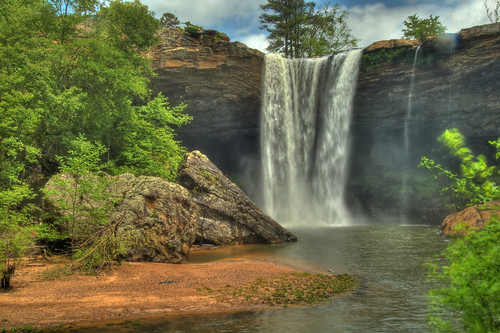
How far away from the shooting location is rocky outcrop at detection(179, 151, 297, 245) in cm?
1648

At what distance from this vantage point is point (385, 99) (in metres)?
27.1

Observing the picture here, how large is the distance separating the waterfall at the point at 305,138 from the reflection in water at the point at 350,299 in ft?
41.8

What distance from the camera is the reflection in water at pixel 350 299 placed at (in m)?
6.29

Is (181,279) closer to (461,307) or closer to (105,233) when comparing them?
(105,233)

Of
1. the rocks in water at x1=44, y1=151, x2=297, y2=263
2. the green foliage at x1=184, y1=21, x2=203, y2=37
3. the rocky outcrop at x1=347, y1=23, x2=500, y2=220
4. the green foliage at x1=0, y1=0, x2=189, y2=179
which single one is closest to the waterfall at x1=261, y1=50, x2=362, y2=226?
the rocky outcrop at x1=347, y1=23, x2=500, y2=220

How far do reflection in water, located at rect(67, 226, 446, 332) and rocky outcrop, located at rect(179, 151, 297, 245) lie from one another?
5.01 feet

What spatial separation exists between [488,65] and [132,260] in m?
23.0

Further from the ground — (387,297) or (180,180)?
(180,180)

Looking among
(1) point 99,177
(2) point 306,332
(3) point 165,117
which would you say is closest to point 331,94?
(3) point 165,117

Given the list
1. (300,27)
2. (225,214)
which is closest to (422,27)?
(300,27)

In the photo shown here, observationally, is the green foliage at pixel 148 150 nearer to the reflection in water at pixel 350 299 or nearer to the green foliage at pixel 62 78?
the green foliage at pixel 62 78

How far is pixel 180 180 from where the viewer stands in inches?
680

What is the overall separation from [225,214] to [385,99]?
53.4 feet

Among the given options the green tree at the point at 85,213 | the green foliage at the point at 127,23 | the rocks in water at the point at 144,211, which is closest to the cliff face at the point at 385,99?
the green foliage at the point at 127,23
